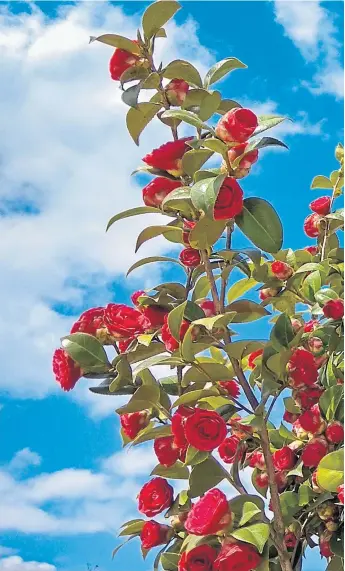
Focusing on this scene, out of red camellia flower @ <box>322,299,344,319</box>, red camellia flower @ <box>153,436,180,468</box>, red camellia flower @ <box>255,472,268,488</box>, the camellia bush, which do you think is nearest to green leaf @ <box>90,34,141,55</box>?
the camellia bush

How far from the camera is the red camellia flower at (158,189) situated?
125 cm

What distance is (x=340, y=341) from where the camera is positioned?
4.39 feet

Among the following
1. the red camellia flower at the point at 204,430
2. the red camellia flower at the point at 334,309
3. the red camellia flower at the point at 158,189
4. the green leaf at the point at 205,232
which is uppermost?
the red camellia flower at the point at 158,189

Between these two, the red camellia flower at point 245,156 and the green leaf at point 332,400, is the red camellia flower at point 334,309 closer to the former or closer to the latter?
the green leaf at point 332,400

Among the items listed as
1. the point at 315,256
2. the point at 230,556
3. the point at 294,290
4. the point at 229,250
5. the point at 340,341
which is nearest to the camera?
the point at 230,556

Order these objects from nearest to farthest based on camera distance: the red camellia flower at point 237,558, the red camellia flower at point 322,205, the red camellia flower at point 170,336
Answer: the red camellia flower at point 237,558, the red camellia flower at point 170,336, the red camellia flower at point 322,205

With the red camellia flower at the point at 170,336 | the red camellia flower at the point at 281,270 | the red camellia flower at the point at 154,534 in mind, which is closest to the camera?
the red camellia flower at the point at 170,336

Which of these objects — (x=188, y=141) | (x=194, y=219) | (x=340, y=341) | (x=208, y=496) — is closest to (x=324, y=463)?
(x=208, y=496)

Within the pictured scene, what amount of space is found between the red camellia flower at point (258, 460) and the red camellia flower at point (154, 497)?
16 cm

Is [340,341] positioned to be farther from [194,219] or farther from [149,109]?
[149,109]

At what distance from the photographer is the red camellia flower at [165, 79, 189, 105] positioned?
1300 mm

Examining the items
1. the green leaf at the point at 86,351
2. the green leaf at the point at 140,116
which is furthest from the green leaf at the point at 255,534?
the green leaf at the point at 140,116

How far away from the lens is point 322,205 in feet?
5.27

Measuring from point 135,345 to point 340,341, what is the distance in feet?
1.17
